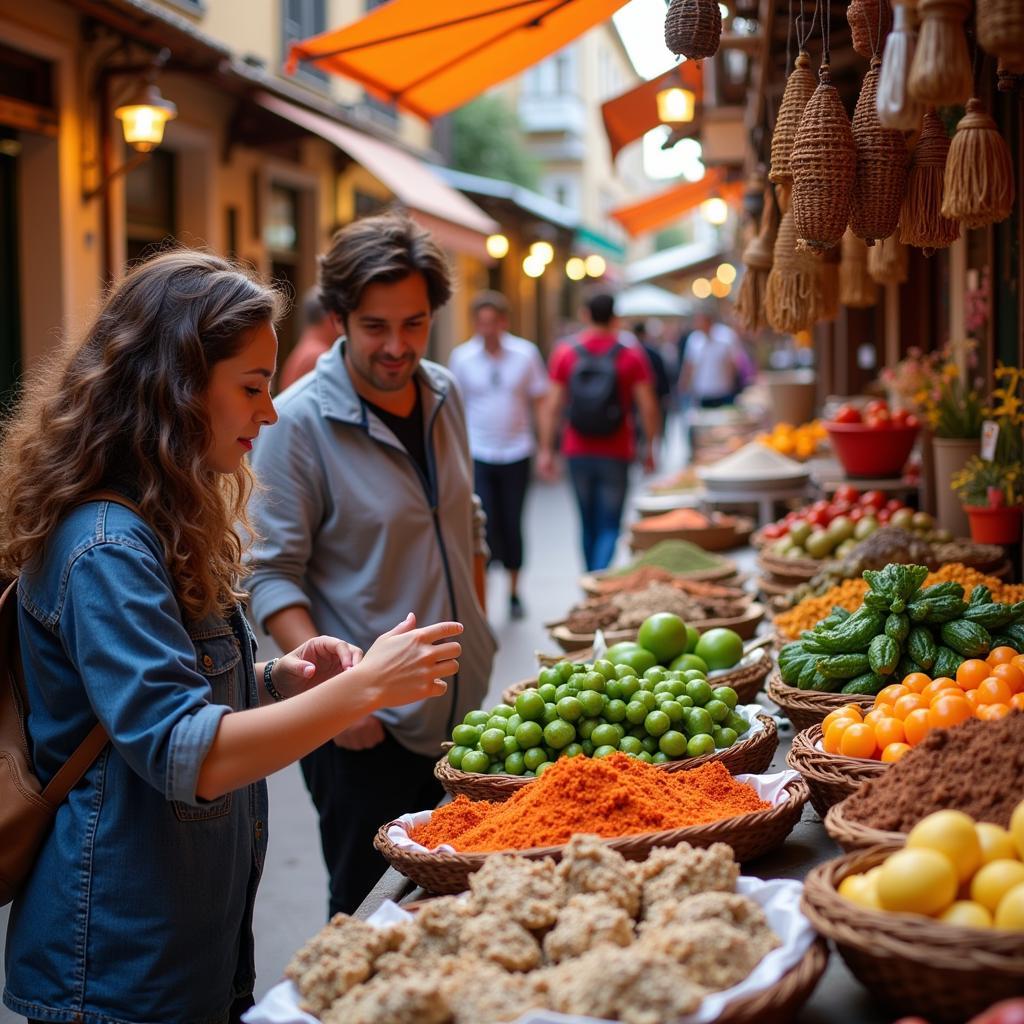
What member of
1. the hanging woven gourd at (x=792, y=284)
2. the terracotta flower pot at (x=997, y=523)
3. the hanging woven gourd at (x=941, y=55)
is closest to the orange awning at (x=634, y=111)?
the terracotta flower pot at (x=997, y=523)

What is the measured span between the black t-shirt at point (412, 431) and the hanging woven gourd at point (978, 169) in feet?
5.75

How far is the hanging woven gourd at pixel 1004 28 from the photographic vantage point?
170 centimetres

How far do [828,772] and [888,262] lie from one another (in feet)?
9.06

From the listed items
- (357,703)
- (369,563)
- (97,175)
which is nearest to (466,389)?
(97,175)

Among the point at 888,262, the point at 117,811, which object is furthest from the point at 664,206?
the point at 117,811

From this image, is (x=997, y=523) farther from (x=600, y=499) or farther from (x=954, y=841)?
(x=600, y=499)

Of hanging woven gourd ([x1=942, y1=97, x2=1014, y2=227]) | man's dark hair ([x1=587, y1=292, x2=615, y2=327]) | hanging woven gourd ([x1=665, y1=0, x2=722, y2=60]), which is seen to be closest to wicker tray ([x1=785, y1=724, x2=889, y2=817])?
hanging woven gourd ([x1=942, y1=97, x2=1014, y2=227])

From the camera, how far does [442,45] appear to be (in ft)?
19.9

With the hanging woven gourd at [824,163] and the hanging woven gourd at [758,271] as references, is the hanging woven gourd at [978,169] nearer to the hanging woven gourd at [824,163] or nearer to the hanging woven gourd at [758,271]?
the hanging woven gourd at [824,163]

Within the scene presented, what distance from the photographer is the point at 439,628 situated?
2076 millimetres

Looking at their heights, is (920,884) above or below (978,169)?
below

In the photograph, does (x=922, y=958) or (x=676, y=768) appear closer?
(x=922, y=958)

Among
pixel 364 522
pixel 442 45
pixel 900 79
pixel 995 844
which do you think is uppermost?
pixel 442 45

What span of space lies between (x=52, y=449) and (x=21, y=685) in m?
0.41
